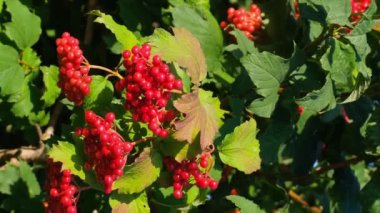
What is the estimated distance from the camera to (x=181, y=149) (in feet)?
5.47

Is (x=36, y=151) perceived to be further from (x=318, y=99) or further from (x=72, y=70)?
(x=318, y=99)

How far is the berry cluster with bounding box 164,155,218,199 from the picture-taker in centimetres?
172

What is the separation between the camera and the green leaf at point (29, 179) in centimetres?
275

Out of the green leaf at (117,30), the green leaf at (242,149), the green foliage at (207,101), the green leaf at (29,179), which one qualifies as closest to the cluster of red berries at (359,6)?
the green foliage at (207,101)

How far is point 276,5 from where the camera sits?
7.89ft

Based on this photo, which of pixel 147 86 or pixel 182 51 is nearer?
pixel 147 86

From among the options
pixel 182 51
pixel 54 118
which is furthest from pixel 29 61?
pixel 182 51

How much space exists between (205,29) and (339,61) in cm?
58

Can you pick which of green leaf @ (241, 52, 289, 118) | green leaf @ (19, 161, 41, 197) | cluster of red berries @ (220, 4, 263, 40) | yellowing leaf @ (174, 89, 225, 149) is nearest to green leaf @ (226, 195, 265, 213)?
green leaf @ (241, 52, 289, 118)

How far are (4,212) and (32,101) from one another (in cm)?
88

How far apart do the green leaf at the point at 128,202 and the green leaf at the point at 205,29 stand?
0.72 meters

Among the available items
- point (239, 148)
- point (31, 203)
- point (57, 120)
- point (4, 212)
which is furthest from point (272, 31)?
point (4, 212)

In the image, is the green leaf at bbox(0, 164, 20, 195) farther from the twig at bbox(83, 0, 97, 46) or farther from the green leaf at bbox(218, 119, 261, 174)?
the green leaf at bbox(218, 119, 261, 174)

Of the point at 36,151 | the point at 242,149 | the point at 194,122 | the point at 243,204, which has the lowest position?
the point at 36,151
